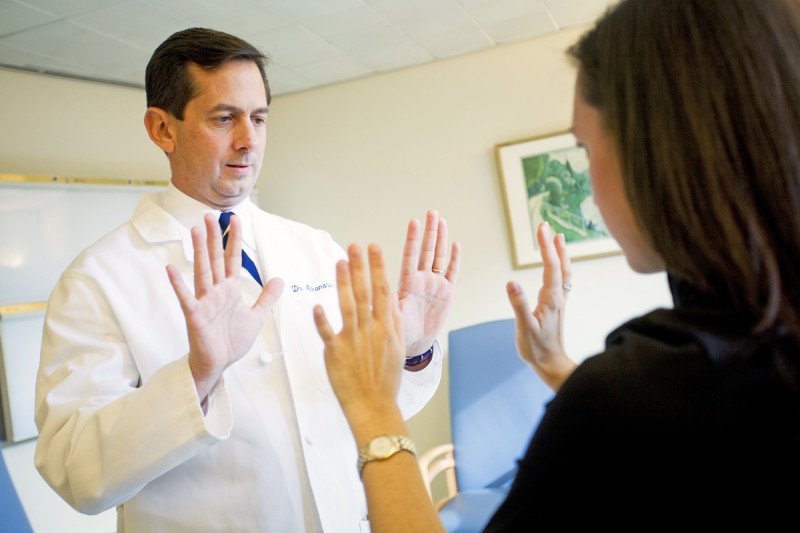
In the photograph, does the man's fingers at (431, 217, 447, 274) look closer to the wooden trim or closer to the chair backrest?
the chair backrest

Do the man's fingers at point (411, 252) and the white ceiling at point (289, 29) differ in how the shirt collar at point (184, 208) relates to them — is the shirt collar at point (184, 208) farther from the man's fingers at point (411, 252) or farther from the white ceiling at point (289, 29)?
Answer: the white ceiling at point (289, 29)

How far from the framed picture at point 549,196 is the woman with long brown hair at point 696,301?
319 cm

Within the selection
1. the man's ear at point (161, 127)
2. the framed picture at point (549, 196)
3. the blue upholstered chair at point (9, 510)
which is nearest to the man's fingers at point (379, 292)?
the man's ear at point (161, 127)

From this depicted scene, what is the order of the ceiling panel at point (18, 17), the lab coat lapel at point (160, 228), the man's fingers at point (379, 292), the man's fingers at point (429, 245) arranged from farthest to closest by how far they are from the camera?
the ceiling panel at point (18, 17) → the lab coat lapel at point (160, 228) → the man's fingers at point (429, 245) → the man's fingers at point (379, 292)

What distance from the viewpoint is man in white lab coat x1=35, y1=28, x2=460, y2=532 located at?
1.23m

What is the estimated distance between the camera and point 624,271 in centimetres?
386

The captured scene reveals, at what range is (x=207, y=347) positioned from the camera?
1206 mm

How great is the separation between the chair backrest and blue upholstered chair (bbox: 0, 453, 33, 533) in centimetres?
210

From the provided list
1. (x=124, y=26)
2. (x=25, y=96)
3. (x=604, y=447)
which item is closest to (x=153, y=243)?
(x=604, y=447)

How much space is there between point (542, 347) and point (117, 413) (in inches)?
29.8

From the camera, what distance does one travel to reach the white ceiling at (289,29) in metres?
2.85

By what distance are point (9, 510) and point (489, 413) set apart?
225 cm

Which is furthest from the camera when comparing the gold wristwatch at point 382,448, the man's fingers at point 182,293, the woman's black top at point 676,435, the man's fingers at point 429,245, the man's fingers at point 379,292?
the man's fingers at point 429,245

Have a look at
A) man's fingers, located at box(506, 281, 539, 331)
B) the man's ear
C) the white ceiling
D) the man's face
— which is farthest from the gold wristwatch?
the white ceiling
